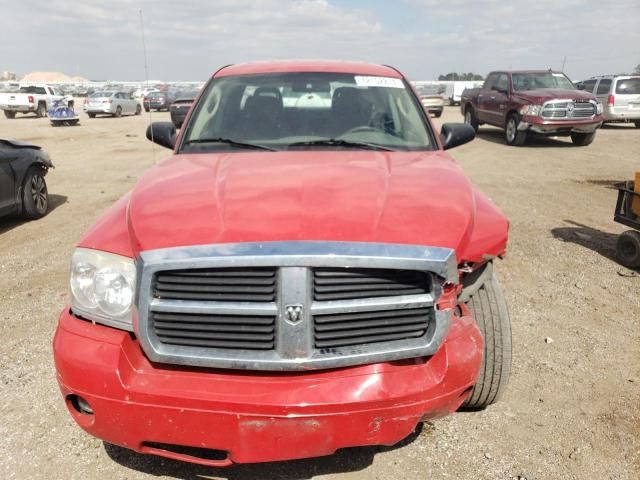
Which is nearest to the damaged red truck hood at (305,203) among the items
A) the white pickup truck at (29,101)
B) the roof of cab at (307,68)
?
the roof of cab at (307,68)

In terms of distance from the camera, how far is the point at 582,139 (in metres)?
14.2

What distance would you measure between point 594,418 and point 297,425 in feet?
6.08

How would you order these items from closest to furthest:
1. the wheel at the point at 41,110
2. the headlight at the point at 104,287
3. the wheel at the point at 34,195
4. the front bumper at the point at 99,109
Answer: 1. the headlight at the point at 104,287
2. the wheel at the point at 34,195
3. the wheel at the point at 41,110
4. the front bumper at the point at 99,109

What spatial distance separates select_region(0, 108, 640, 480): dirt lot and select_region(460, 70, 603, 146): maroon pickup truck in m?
6.62

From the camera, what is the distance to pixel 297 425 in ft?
6.15

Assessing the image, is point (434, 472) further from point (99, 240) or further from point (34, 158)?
point (34, 158)

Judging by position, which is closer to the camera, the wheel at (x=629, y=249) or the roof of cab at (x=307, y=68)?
the roof of cab at (x=307, y=68)

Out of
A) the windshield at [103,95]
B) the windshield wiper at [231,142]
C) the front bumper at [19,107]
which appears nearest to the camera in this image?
the windshield wiper at [231,142]

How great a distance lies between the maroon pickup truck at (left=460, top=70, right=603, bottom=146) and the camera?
1310 cm

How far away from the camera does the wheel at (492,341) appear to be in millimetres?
2541

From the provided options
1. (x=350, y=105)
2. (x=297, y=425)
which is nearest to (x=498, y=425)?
(x=297, y=425)

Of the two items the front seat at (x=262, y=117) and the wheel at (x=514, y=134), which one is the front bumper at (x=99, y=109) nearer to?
the wheel at (x=514, y=134)

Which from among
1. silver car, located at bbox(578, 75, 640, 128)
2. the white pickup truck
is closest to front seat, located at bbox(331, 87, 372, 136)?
silver car, located at bbox(578, 75, 640, 128)

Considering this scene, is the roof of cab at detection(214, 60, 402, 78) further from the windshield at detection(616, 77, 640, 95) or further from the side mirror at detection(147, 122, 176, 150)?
the windshield at detection(616, 77, 640, 95)
